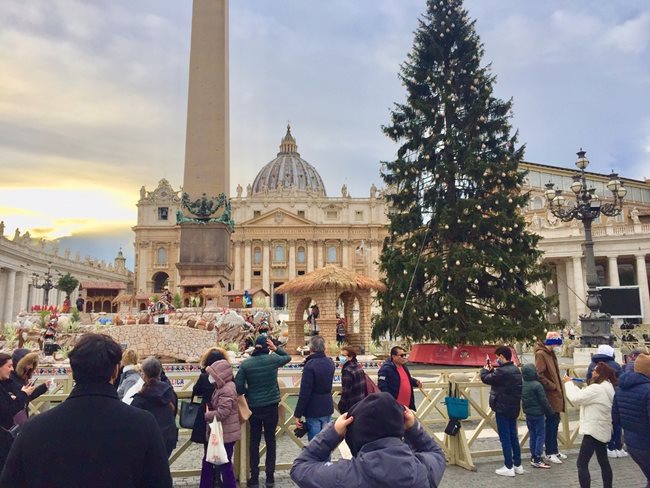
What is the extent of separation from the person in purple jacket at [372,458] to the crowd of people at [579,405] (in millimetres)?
2850

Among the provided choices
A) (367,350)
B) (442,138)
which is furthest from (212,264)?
(442,138)

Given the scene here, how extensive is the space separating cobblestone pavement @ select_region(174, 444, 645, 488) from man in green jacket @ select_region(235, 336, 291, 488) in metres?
0.35

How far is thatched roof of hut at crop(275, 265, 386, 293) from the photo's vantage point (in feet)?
55.2

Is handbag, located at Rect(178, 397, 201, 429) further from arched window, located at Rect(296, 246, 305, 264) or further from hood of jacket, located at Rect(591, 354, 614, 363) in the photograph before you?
arched window, located at Rect(296, 246, 305, 264)

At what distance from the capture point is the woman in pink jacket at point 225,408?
484 centimetres

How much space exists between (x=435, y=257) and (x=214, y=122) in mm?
9593

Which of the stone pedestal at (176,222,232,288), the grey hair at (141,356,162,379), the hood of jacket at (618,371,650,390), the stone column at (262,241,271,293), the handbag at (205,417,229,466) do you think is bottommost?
the handbag at (205,417,229,466)

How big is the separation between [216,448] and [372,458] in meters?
2.80

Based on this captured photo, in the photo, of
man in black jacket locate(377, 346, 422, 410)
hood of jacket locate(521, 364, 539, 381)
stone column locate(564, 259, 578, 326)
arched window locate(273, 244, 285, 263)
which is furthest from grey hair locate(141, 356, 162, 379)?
arched window locate(273, 244, 285, 263)

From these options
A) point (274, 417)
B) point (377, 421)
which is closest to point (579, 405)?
point (274, 417)

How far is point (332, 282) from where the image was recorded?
54.9ft

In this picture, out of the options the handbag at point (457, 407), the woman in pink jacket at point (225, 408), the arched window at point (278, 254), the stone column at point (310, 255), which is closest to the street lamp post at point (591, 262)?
the handbag at point (457, 407)

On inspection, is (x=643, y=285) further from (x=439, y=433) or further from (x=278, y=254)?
(x=278, y=254)

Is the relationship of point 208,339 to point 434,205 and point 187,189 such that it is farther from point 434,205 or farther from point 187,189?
point 434,205
